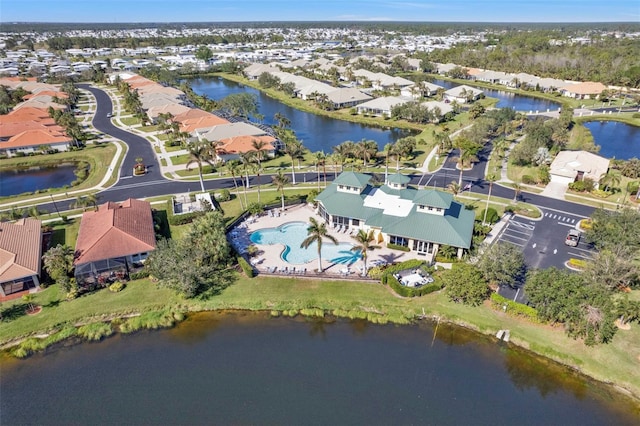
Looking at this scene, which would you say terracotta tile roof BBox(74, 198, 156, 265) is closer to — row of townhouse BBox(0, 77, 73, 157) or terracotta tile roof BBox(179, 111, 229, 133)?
terracotta tile roof BBox(179, 111, 229, 133)

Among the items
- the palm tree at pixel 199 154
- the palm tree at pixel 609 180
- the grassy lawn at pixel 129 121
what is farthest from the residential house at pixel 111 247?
the grassy lawn at pixel 129 121

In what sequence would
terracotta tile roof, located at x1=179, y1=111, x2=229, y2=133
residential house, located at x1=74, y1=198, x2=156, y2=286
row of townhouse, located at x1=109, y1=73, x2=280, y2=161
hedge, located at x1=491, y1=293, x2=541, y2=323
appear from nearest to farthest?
hedge, located at x1=491, y1=293, x2=541, y2=323 < residential house, located at x1=74, y1=198, x2=156, y2=286 < row of townhouse, located at x1=109, y1=73, x2=280, y2=161 < terracotta tile roof, located at x1=179, y1=111, x2=229, y2=133

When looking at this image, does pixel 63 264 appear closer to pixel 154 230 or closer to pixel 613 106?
pixel 154 230

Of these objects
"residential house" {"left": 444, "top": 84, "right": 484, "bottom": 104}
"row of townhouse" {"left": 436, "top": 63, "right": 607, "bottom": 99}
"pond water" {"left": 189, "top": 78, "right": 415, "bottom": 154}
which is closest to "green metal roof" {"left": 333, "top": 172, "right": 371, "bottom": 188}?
"pond water" {"left": 189, "top": 78, "right": 415, "bottom": 154}

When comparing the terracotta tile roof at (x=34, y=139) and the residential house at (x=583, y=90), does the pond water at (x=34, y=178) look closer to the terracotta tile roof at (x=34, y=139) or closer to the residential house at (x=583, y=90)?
the terracotta tile roof at (x=34, y=139)

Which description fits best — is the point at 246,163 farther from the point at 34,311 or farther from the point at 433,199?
the point at 34,311

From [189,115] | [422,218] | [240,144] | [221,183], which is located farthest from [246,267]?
[189,115]

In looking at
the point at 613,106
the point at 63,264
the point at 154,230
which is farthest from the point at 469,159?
the point at 613,106
